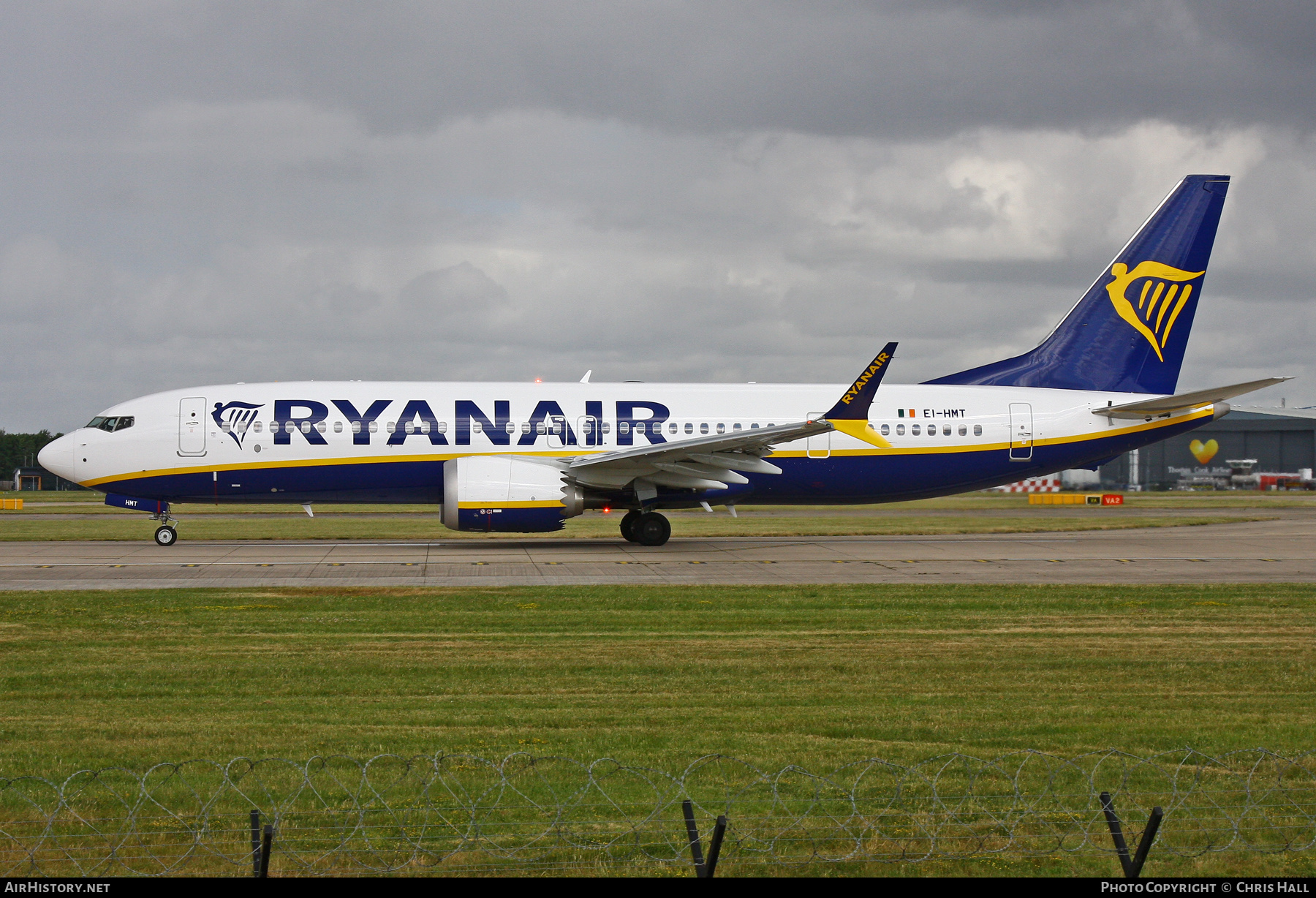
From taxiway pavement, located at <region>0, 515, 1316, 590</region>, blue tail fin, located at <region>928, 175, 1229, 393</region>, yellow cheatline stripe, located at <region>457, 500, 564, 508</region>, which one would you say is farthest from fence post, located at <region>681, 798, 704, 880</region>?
blue tail fin, located at <region>928, 175, 1229, 393</region>

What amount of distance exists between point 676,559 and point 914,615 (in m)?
10.1

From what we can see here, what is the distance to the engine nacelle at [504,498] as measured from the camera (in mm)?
27312

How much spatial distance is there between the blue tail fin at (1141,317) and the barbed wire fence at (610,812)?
26449mm

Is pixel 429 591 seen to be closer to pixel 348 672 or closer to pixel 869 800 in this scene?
pixel 348 672

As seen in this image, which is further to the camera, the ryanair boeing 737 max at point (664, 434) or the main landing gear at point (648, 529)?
the main landing gear at point (648, 529)

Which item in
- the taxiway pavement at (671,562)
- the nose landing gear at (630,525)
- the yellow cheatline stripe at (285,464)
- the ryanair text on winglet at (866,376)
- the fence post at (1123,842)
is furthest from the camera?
the nose landing gear at (630,525)

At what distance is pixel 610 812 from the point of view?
7488 mm

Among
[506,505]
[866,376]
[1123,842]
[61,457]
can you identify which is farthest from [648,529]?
[1123,842]

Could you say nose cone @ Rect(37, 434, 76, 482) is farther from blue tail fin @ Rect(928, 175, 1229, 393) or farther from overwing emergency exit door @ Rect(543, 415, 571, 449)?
blue tail fin @ Rect(928, 175, 1229, 393)

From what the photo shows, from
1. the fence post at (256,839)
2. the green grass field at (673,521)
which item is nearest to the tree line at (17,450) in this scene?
the green grass field at (673,521)

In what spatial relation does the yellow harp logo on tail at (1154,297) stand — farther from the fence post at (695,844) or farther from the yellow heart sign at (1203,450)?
the yellow heart sign at (1203,450)

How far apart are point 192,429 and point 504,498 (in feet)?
28.8
